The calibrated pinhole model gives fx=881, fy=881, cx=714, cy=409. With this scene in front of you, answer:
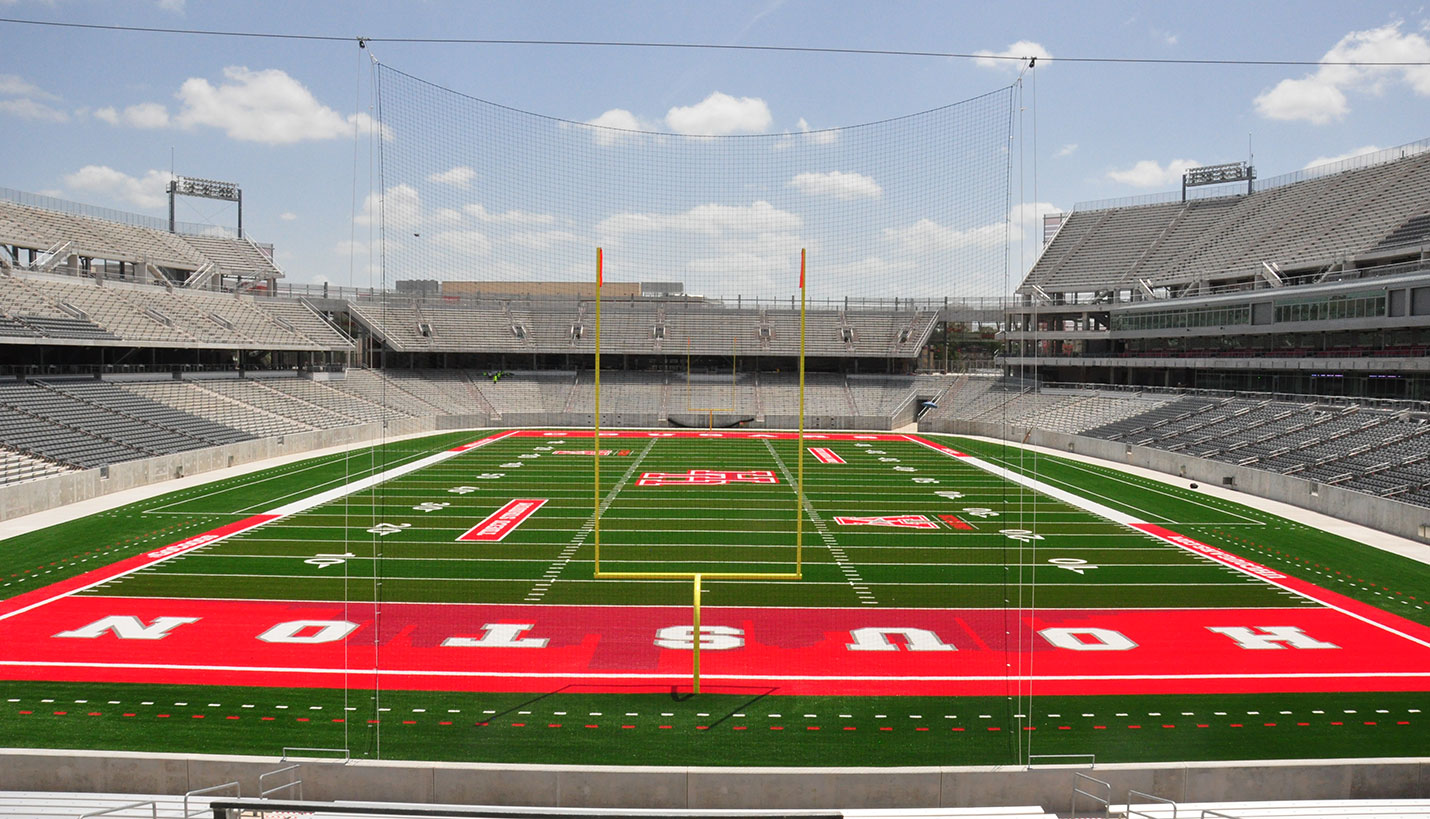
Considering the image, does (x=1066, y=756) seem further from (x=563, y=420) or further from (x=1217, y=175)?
(x=1217, y=175)

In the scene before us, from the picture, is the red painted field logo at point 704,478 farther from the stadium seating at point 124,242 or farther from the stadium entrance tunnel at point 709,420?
the stadium seating at point 124,242

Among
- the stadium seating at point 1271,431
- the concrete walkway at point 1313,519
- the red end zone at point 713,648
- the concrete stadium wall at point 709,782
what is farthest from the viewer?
the stadium seating at point 1271,431

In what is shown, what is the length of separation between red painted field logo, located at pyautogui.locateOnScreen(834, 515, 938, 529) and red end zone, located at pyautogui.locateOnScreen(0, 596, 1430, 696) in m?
5.30

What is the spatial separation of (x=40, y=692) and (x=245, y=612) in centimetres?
259

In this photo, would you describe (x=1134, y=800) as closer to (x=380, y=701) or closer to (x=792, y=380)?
(x=380, y=701)

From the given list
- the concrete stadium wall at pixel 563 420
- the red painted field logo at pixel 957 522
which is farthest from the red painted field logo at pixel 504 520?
the concrete stadium wall at pixel 563 420

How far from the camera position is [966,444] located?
104 feet

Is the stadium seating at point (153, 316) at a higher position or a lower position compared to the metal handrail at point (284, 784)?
higher

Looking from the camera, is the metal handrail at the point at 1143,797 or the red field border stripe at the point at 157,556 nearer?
the metal handrail at the point at 1143,797

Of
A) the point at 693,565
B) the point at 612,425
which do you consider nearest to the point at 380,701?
the point at 693,565

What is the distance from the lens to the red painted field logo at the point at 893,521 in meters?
16.3

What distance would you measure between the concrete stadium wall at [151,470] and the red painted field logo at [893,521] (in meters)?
8.47

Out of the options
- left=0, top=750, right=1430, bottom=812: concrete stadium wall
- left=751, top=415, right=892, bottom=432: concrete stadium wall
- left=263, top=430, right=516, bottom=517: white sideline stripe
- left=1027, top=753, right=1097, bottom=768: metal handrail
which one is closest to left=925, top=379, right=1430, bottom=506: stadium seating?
left=751, top=415, right=892, bottom=432: concrete stadium wall

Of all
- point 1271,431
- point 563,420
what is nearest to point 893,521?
point 1271,431
